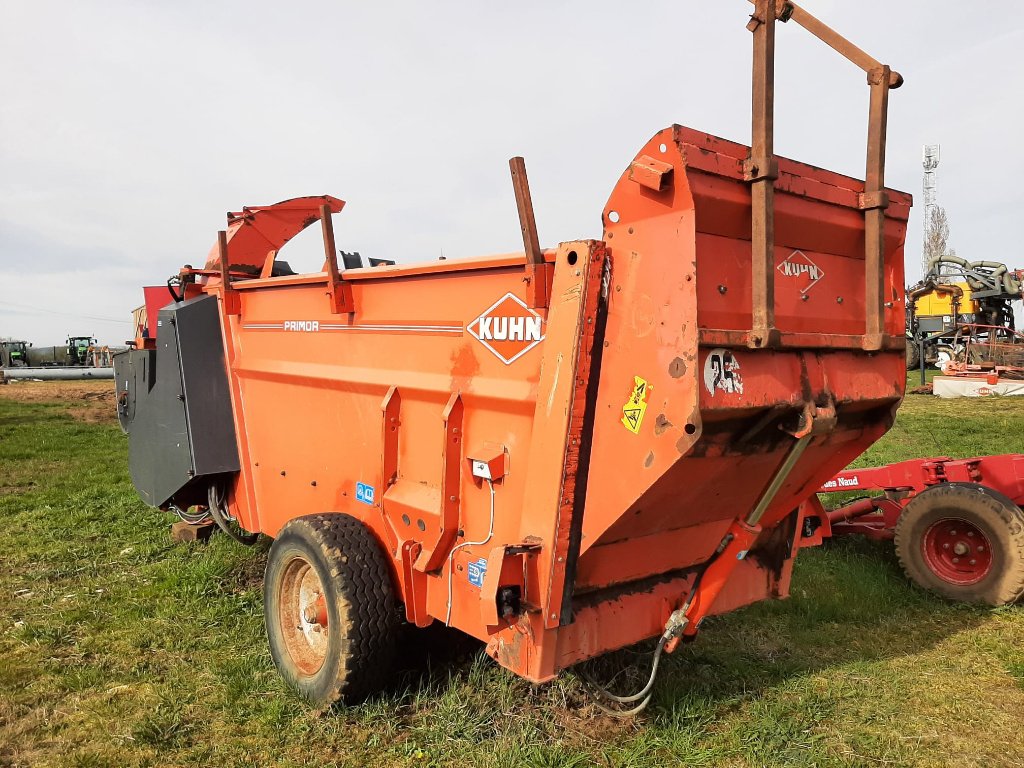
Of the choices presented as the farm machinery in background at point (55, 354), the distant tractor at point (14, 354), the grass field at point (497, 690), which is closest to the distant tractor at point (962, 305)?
the grass field at point (497, 690)

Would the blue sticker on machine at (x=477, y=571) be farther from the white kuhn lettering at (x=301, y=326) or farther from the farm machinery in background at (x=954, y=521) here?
the farm machinery in background at (x=954, y=521)

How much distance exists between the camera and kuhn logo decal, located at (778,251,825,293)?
2650 mm

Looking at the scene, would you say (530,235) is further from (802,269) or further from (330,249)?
(330,249)

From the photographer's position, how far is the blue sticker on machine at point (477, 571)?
2.84 meters

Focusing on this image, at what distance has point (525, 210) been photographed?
2562 millimetres

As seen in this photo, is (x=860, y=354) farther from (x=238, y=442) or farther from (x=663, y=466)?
(x=238, y=442)

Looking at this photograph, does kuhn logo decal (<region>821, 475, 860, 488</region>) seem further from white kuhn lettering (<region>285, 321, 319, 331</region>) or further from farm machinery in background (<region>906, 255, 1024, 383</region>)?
farm machinery in background (<region>906, 255, 1024, 383</region>)

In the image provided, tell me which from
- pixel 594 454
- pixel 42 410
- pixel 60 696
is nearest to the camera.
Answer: pixel 594 454

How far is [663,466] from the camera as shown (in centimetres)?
234

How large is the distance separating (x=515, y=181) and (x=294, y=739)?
240 cm

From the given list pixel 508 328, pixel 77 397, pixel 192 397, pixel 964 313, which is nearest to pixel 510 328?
pixel 508 328

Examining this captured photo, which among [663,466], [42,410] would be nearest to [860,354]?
[663,466]

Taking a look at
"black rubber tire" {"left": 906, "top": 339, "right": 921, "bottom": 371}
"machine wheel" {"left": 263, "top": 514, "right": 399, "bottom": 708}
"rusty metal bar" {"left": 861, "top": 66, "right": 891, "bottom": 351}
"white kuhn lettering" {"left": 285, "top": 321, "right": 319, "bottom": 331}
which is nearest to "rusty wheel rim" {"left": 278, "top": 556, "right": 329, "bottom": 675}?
"machine wheel" {"left": 263, "top": 514, "right": 399, "bottom": 708}

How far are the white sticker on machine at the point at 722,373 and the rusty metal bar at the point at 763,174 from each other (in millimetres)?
90
